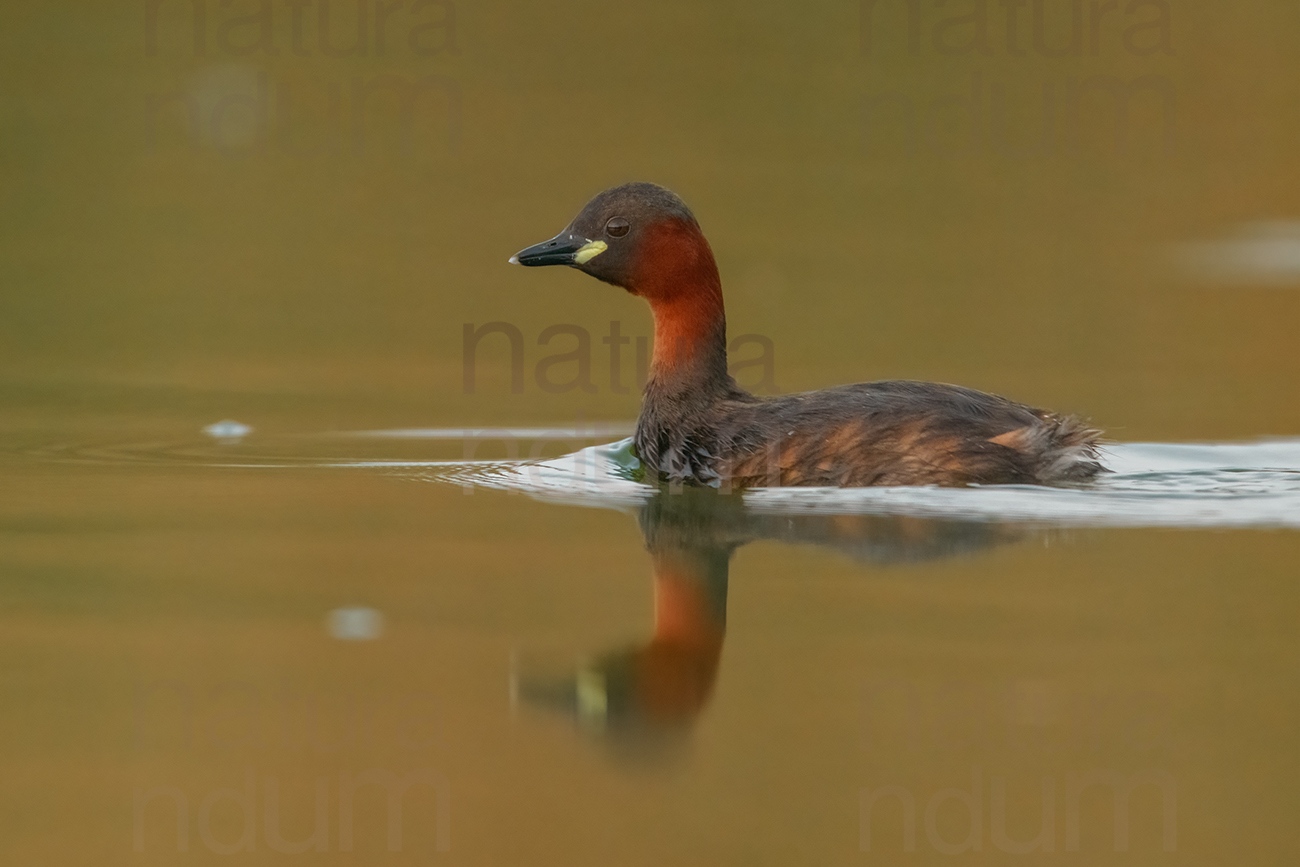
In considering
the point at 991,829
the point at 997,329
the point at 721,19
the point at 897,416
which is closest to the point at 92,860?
the point at 991,829

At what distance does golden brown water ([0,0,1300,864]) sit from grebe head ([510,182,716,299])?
88 cm

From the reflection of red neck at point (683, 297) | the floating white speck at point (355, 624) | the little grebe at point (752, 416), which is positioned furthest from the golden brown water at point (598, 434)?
the reflection of red neck at point (683, 297)

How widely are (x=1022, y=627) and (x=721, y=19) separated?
1635cm

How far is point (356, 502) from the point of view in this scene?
7.95m

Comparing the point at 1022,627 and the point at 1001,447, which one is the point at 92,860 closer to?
the point at 1022,627

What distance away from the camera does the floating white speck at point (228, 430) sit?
902 centimetres

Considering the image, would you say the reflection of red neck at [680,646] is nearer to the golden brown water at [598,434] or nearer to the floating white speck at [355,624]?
the golden brown water at [598,434]

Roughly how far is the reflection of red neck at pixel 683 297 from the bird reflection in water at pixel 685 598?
752mm

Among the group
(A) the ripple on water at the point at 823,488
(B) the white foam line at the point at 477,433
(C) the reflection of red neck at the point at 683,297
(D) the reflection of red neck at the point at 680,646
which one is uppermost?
(C) the reflection of red neck at the point at 683,297

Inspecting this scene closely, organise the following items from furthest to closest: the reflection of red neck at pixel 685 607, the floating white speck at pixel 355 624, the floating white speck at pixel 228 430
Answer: the floating white speck at pixel 228 430, the reflection of red neck at pixel 685 607, the floating white speck at pixel 355 624

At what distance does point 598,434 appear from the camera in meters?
9.43

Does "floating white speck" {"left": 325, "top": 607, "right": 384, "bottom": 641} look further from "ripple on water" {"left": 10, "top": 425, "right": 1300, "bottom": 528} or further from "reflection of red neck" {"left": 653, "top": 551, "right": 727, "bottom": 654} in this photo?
"ripple on water" {"left": 10, "top": 425, "right": 1300, "bottom": 528}

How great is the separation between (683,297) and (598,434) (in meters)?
0.88

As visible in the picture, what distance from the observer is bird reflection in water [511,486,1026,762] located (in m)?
5.55
